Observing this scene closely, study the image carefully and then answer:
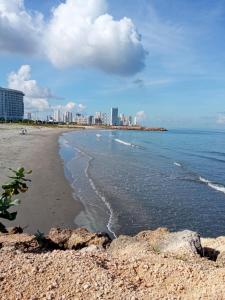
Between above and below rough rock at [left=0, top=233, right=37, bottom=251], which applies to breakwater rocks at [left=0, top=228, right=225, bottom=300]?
above

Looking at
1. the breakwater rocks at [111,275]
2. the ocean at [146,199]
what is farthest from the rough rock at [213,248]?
the ocean at [146,199]

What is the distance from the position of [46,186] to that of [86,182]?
3.10 meters

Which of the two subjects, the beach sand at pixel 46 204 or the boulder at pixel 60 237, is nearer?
the boulder at pixel 60 237

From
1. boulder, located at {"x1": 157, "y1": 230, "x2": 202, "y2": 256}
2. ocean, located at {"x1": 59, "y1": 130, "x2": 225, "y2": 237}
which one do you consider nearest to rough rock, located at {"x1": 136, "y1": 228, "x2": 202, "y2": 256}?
boulder, located at {"x1": 157, "y1": 230, "x2": 202, "y2": 256}

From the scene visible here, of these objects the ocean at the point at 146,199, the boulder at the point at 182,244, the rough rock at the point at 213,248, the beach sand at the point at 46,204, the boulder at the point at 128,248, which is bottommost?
the ocean at the point at 146,199

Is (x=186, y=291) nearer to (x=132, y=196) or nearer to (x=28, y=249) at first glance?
(x=28, y=249)

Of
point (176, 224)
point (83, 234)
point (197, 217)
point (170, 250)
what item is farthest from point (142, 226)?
point (170, 250)

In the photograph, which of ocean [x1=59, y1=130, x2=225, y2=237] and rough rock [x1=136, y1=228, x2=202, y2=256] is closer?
rough rock [x1=136, y1=228, x2=202, y2=256]

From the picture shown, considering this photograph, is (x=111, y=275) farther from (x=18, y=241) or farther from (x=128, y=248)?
(x=18, y=241)

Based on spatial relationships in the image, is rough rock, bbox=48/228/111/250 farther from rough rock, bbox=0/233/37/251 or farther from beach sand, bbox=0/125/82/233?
beach sand, bbox=0/125/82/233

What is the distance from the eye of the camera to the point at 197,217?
1509cm

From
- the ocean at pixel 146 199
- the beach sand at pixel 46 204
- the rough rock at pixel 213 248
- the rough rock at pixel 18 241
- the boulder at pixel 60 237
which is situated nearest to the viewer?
the rough rock at pixel 18 241

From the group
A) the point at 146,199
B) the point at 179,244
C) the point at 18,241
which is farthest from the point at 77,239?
the point at 146,199

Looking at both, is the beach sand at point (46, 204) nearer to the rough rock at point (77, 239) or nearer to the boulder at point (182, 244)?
the rough rock at point (77, 239)
